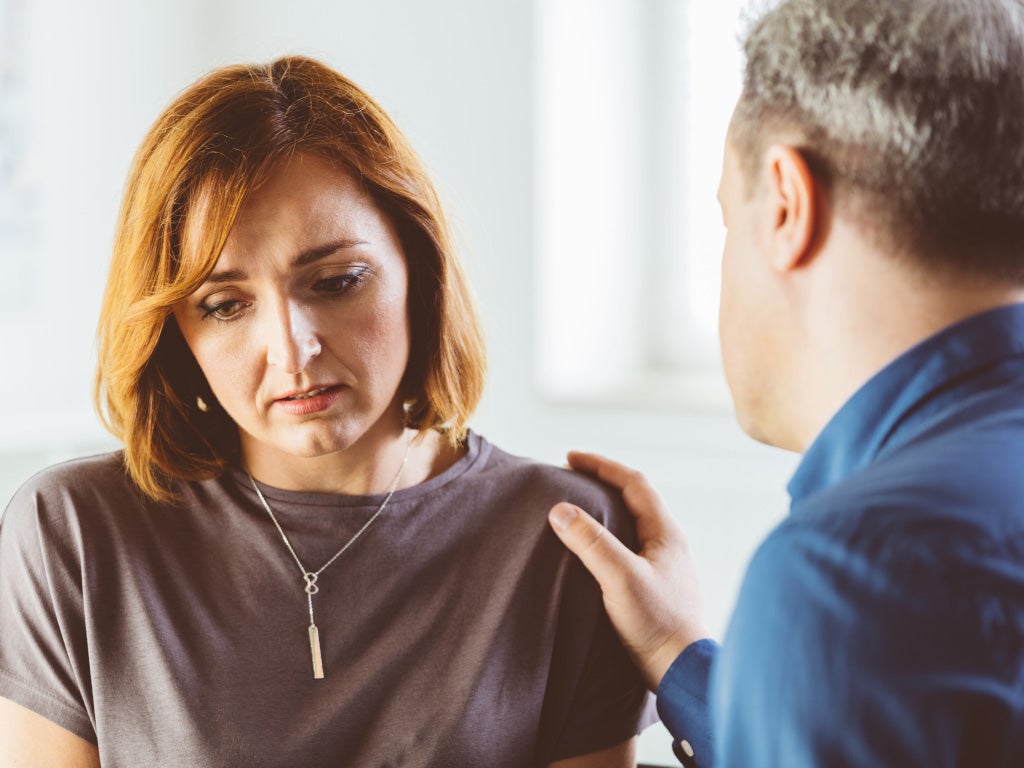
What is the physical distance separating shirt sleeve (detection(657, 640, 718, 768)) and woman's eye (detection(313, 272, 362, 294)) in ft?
1.80

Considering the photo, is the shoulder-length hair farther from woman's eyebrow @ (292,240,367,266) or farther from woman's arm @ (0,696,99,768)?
woman's arm @ (0,696,99,768)

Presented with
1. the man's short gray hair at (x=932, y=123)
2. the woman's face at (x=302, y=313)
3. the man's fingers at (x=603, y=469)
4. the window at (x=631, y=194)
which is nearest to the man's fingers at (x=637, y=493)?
the man's fingers at (x=603, y=469)

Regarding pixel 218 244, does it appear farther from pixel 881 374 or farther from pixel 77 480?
pixel 881 374

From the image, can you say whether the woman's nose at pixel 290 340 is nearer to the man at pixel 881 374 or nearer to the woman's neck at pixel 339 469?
the woman's neck at pixel 339 469

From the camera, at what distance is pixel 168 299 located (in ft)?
4.38

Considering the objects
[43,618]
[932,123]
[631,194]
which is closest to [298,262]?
[43,618]

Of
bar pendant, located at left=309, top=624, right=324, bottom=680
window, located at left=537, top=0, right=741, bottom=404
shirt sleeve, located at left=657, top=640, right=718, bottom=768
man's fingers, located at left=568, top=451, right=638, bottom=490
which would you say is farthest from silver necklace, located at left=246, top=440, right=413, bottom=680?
window, located at left=537, top=0, right=741, bottom=404

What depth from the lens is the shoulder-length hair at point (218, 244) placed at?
1335mm

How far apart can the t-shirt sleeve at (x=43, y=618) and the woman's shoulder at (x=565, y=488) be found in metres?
0.51

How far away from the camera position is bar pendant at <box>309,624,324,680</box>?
136 cm

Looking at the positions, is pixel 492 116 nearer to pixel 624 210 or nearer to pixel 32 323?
pixel 624 210

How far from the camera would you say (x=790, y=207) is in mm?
908

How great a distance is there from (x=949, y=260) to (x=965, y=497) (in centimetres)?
22

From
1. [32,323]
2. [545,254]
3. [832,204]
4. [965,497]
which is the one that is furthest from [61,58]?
[965,497]
